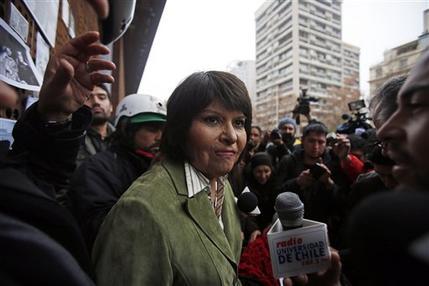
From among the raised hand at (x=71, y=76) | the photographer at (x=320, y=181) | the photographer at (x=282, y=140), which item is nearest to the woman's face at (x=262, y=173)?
the photographer at (x=320, y=181)

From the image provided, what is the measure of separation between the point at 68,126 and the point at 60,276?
789 millimetres

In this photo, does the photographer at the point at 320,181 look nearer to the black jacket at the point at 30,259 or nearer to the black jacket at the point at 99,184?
the black jacket at the point at 99,184

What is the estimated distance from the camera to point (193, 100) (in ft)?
4.13

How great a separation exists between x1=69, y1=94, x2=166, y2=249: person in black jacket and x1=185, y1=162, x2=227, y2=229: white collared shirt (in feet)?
1.89

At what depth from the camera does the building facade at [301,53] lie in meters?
64.9

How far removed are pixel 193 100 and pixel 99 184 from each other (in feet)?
2.55

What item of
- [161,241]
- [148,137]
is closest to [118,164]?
[148,137]

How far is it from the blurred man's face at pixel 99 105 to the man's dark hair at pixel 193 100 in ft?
6.20

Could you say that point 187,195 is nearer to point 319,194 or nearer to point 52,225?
point 52,225

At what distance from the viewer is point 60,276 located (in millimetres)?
461

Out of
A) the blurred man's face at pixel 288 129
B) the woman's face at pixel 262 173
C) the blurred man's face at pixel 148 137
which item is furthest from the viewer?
the blurred man's face at pixel 288 129

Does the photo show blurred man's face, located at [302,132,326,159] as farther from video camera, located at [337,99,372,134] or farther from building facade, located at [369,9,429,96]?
video camera, located at [337,99,372,134]

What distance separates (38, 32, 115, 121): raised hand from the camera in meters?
1.06

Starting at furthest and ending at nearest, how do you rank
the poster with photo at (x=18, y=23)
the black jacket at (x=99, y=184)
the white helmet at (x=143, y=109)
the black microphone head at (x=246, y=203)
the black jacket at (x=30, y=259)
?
the white helmet at (x=143, y=109) → the black microphone head at (x=246, y=203) → the black jacket at (x=99, y=184) → the poster with photo at (x=18, y=23) → the black jacket at (x=30, y=259)
